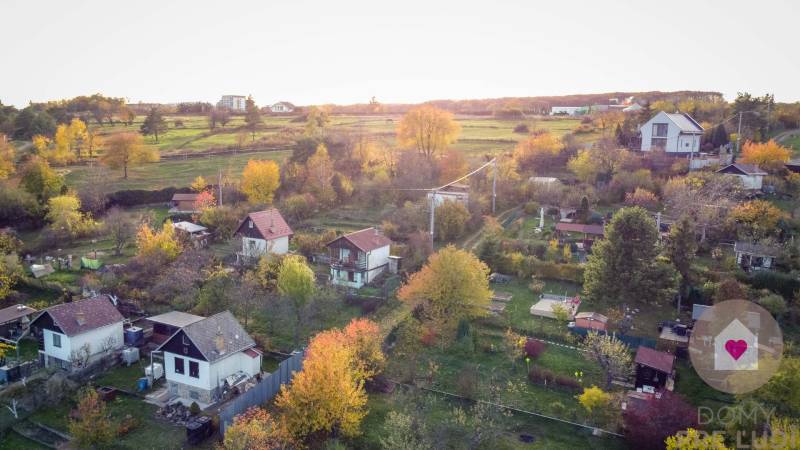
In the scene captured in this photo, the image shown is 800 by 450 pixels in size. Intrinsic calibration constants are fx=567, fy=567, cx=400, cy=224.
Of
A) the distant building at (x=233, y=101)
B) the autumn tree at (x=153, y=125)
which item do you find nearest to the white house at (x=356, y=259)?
the autumn tree at (x=153, y=125)

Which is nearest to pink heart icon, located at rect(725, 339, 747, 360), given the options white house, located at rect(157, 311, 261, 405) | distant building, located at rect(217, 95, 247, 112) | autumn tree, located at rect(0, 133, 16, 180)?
white house, located at rect(157, 311, 261, 405)

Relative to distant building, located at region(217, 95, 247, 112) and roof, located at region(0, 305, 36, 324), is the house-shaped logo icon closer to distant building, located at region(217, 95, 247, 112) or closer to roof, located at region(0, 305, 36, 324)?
roof, located at region(0, 305, 36, 324)

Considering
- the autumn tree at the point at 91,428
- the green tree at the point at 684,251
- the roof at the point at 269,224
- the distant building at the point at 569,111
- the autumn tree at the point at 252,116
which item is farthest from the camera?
the distant building at the point at 569,111

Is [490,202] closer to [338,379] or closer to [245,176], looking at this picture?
[245,176]

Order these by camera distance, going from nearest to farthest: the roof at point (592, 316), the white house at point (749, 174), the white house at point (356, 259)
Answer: the roof at point (592, 316) < the white house at point (356, 259) < the white house at point (749, 174)

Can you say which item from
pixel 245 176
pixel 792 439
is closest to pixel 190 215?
pixel 245 176

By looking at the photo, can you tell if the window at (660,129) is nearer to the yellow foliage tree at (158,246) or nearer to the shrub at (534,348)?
the shrub at (534,348)

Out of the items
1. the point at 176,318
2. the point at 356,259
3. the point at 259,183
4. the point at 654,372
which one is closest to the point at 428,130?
the point at 259,183
